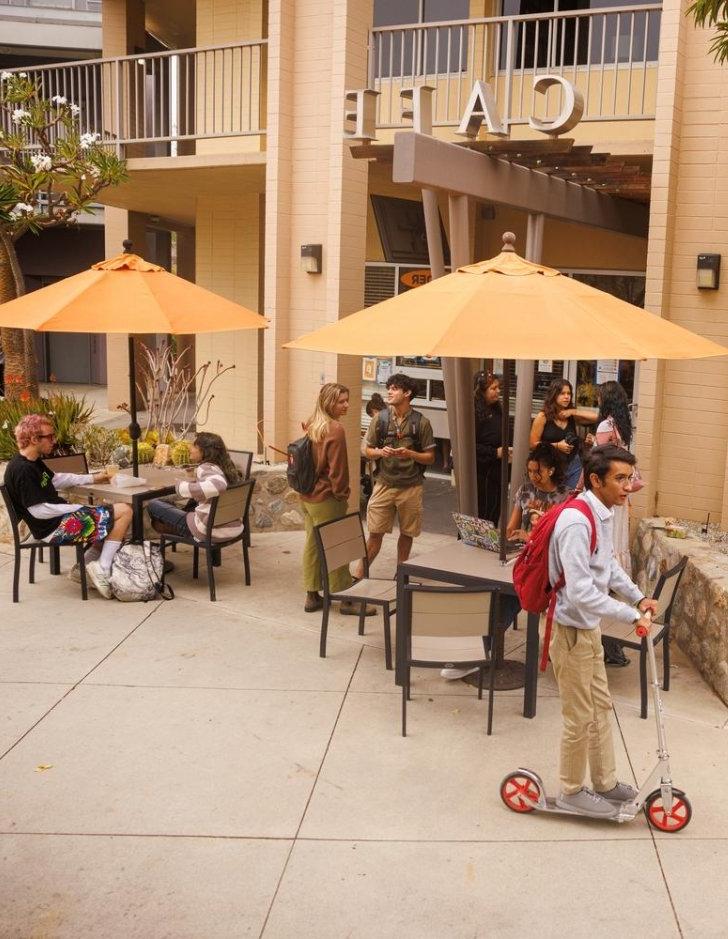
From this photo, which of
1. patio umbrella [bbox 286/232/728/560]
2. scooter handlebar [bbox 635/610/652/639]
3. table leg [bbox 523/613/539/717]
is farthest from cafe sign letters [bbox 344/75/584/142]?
scooter handlebar [bbox 635/610/652/639]

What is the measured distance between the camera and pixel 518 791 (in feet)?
16.9

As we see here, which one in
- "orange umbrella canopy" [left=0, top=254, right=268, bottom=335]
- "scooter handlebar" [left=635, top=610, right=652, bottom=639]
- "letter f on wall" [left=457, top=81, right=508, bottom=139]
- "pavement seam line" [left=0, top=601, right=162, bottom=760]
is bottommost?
"pavement seam line" [left=0, top=601, right=162, bottom=760]

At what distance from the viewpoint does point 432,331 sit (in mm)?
5699

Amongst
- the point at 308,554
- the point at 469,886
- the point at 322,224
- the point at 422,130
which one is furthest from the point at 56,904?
the point at 322,224

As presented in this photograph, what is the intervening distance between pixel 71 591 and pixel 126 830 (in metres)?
4.12

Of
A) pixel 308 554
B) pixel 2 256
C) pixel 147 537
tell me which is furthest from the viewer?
pixel 2 256

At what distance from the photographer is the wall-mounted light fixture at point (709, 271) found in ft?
28.2

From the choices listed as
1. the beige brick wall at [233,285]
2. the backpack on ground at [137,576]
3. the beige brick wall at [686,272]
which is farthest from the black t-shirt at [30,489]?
the beige brick wall at [233,285]

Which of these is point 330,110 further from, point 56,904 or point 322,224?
point 56,904

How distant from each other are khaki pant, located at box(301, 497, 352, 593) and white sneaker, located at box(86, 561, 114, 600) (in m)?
1.66

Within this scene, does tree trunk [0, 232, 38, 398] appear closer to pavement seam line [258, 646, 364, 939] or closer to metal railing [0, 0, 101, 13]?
pavement seam line [258, 646, 364, 939]

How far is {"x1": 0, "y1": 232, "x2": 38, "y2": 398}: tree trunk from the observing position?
42.0 feet

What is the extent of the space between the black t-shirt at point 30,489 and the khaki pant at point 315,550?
2.11 meters

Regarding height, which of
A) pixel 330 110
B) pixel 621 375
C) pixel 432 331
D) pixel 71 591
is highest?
pixel 330 110
